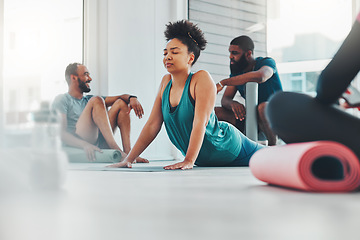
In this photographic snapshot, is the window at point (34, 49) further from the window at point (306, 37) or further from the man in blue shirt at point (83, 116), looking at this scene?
the window at point (306, 37)

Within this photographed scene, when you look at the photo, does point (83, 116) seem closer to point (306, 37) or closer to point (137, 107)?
point (137, 107)

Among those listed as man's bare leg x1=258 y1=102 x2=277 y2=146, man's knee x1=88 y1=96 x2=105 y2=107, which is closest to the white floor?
man's bare leg x1=258 y1=102 x2=277 y2=146

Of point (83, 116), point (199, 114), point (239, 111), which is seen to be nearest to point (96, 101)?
point (83, 116)

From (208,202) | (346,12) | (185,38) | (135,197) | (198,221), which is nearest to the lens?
(198,221)

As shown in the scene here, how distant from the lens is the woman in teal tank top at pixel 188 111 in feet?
7.76

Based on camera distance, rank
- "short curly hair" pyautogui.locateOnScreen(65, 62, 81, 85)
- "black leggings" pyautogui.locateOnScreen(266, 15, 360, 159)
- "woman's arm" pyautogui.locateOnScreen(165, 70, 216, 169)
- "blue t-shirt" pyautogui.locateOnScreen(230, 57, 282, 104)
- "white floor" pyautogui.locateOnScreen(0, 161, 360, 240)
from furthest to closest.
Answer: "short curly hair" pyautogui.locateOnScreen(65, 62, 81, 85) → "blue t-shirt" pyautogui.locateOnScreen(230, 57, 282, 104) → "woman's arm" pyautogui.locateOnScreen(165, 70, 216, 169) → "black leggings" pyautogui.locateOnScreen(266, 15, 360, 159) → "white floor" pyautogui.locateOnScreen(0, 161, 360, 240)

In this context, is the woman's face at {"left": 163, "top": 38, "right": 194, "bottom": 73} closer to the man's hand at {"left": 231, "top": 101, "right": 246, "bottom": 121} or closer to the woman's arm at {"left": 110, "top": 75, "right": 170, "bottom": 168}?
the woman's arm at {"left": 110, "top": 75, "right": 170, "bottom": 168}

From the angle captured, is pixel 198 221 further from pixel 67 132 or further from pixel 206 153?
pixel 67 132

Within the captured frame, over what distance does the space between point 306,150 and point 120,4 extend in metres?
3.95

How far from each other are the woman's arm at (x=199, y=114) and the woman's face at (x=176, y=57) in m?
0.11

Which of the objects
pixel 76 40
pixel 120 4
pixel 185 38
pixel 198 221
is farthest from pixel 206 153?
pixel 120 4

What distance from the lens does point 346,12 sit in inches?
169

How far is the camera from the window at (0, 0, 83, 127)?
11.4ft

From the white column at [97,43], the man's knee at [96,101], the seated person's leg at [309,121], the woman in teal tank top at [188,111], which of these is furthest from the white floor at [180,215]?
the white column at [97,43]
